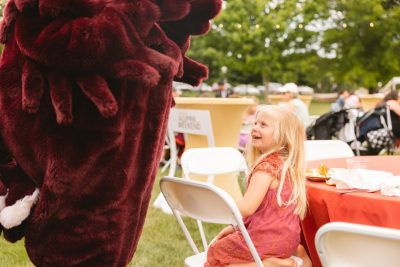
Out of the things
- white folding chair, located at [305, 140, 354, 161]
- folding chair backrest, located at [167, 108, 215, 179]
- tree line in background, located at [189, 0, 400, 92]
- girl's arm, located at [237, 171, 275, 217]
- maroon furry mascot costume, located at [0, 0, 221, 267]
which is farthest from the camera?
tree line in background, located at [189, 0, 400, 92]

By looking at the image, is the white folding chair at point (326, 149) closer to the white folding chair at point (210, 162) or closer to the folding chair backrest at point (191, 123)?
the white folding chair at point (210, 162)

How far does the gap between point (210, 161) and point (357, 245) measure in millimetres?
1608

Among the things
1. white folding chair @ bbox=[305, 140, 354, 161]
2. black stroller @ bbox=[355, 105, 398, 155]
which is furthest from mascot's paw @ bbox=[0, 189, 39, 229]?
black stroller @ bbox=[355, 105, 398, 155]

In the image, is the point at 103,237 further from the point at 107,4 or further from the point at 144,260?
the point at 144,260

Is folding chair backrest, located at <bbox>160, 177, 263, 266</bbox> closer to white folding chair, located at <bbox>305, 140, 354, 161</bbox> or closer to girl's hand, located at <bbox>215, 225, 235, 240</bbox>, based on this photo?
girl's hand, located at <bbox>215, 225, 235, 240</bbox>

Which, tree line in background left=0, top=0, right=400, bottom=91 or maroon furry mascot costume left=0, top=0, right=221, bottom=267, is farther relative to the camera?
tree line in background left=0, top=0, right=400, bottom=91

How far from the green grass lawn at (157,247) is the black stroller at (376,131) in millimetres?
3812

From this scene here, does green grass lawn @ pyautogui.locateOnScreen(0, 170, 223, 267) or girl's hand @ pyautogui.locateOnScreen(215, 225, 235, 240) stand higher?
girl's hand @ pyautogui.locateOnScreen(215, 225, 235, 240)

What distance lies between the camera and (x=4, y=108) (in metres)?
1.55

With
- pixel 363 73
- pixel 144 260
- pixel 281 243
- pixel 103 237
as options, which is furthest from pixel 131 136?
pixel 363 73

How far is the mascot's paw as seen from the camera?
155cm

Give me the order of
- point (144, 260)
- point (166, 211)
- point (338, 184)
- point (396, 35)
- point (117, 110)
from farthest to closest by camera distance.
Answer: point (396, 35) → point (166, 211) → point (144, 260) → point (338, 184) → point (117, 110)

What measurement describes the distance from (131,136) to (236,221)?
630mm

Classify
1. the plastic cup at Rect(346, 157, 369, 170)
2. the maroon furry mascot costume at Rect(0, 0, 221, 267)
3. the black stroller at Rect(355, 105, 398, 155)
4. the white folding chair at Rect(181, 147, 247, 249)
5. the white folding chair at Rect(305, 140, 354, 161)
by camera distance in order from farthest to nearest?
the black stroller at Rect(355, 105, 398, 155) → the white folding chair at Rect(305, 140, 354, 161) → the white folding chair at Rect(181, 147, 247, 249) → the plastic cup at Rect(346, 157, 369, 170) → the maroon furry mascot costume at Rect(0, 0, 221, 267)
